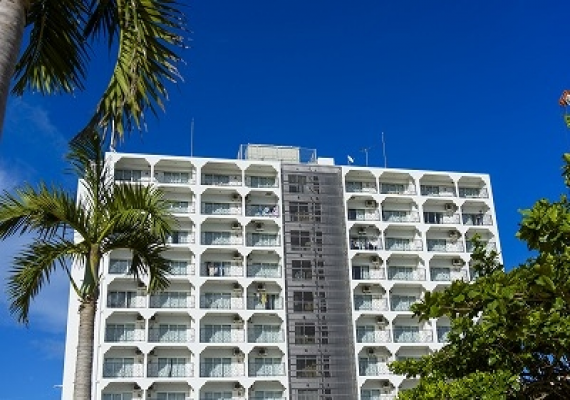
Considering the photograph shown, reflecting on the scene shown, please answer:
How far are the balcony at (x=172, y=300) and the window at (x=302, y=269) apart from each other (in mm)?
9925

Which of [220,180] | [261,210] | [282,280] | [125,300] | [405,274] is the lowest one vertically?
[125,300]

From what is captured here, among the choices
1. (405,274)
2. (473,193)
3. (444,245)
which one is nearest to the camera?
(405,274)

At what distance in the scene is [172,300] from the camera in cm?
5625

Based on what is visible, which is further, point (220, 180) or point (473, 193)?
point (473, 193)

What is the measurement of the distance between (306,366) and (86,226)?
49256 millimetres

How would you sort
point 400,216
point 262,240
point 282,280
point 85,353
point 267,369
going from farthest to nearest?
point 400,216 → point 262,240 → point 282,280 → point 267,369 → point 85,353

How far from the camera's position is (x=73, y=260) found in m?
11.1

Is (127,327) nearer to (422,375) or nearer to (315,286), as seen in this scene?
(315,286)

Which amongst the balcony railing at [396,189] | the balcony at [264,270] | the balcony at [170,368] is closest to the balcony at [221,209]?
the balcony at [264,270]

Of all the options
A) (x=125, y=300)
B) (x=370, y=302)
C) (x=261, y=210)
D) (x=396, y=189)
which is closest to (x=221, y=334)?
(x=125, y=300)

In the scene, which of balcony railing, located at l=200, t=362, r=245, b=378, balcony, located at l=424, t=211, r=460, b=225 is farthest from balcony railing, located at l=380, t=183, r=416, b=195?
balcony railing, located at l=200, t=362, r=245, b=378

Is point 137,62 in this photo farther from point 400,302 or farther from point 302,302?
point 400,302

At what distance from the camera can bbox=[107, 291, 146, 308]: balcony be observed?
54875 mm

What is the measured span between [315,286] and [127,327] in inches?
683
